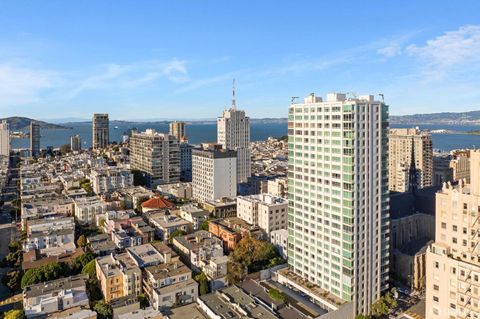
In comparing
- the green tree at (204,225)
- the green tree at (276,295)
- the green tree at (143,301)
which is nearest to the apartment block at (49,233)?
the green tree at (204,225)

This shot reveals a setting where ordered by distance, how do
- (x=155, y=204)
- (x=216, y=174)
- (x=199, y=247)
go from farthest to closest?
1. (x=216, y=174)
2. (x=155, y=204)
3. (x=199, y=247)

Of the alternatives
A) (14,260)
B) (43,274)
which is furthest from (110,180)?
(43,274)

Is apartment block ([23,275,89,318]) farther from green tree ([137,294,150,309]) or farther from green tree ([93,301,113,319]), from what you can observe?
green tree ([137,294,150,309])

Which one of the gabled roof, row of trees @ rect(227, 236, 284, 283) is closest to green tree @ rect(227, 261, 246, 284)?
row of trees @ rect(227, 236, 284, 283)

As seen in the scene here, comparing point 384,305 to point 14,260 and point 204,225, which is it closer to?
point 204,225

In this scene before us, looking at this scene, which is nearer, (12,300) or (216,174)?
(12,300)

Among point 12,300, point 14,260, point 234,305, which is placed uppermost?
point 234,305

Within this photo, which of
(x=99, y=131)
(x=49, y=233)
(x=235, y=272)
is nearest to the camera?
(x=235, y=272)
